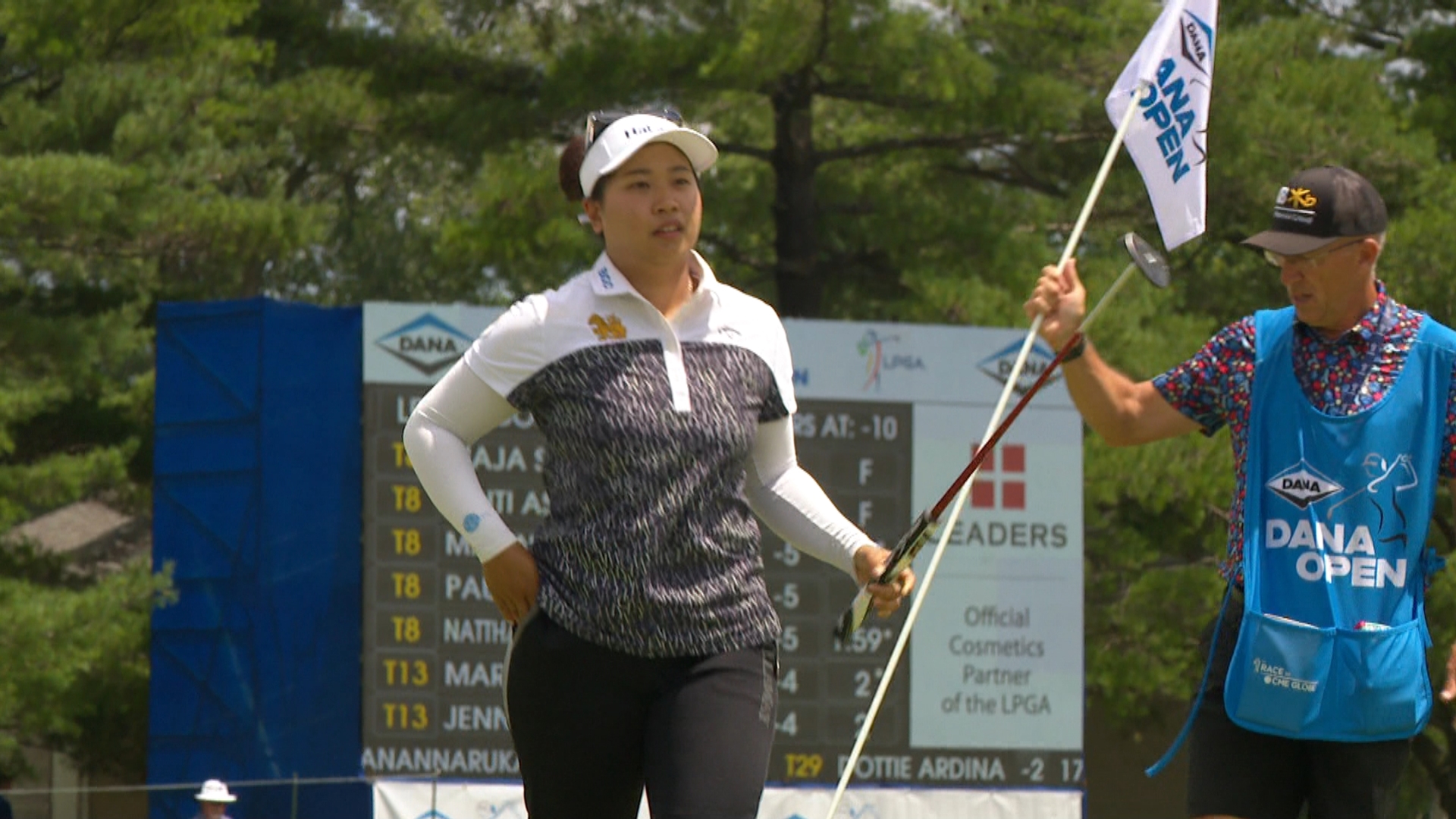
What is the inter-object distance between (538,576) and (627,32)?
1330 cm

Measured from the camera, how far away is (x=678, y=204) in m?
3.59

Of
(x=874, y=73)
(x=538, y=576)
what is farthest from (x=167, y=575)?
(x=538, y=576)

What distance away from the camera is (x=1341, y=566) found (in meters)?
3.90

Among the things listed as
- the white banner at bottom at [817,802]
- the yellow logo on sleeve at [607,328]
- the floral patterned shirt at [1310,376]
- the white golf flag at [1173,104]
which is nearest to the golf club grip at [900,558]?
the yellow logo on sleeve at [607,328]

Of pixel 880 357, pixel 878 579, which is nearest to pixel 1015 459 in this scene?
pixel 880 357

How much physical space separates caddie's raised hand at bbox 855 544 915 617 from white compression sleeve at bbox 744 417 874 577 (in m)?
0.03

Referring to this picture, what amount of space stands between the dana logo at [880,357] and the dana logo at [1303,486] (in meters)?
6.21

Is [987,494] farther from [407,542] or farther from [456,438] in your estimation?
[456,438]

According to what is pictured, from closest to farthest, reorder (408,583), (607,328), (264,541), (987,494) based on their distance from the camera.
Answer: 1. (607,328)
2. (408,583)
3. (264,541)
4. (987,494)

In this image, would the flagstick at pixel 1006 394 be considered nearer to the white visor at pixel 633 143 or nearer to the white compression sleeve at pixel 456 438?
the white visor at pixel 633 143

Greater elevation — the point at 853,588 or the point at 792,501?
the point at 792,501

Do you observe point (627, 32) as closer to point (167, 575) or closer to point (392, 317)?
point (167, 575)

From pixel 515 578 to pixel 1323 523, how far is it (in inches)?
55.1

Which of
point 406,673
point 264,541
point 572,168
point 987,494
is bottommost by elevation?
point 406,673
